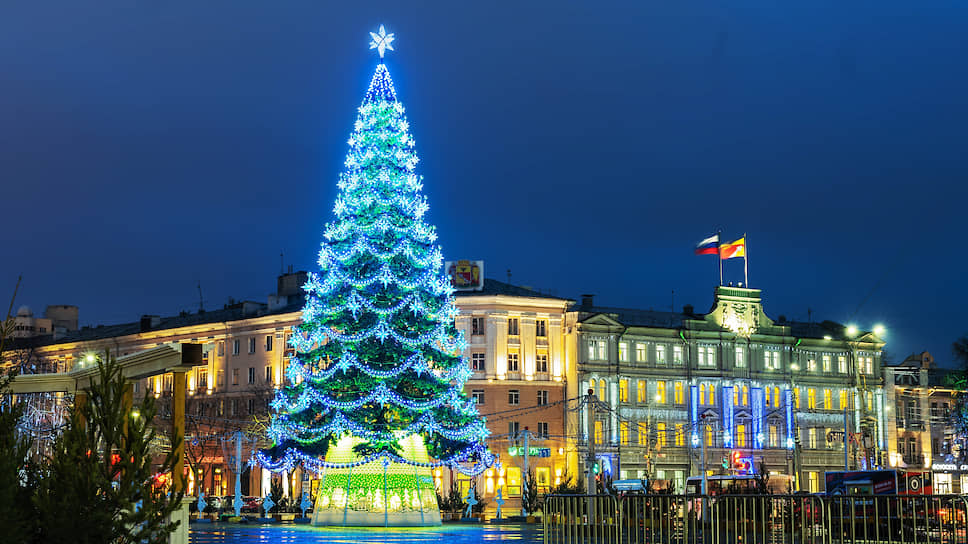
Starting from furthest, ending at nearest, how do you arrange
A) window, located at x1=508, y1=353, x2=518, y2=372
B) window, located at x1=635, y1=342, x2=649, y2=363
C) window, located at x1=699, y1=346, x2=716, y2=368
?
window, located at x1=699, y1=346, x2=716, y2=368, window, located at x1=635, y1=342, x2=649, y2=363, window, located at x1=508, y1=353, x2=518, y2=372

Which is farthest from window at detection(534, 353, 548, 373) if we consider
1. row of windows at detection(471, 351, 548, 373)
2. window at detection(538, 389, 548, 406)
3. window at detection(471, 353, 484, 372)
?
window at detection(471, 353, 484, 372)

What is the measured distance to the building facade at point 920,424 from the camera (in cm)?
10594

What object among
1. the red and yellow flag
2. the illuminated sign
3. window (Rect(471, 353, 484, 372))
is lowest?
the illuminated sign

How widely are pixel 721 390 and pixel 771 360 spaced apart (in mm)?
5827

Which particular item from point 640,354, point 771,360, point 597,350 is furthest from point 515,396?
point 771,360

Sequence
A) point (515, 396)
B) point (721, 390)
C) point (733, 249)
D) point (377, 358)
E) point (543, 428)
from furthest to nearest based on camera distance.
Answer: point (721, 390)
point (543, 428)
point (515, 396)
point (733, 249)
point (377, 358)

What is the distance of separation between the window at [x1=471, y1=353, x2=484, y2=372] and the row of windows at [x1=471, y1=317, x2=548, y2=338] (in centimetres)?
152

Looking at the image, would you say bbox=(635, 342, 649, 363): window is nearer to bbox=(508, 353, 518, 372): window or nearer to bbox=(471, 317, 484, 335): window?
bbox=(508, 353, 518, 372): window

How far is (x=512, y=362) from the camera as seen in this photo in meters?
90.9

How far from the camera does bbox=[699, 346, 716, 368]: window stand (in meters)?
97.1

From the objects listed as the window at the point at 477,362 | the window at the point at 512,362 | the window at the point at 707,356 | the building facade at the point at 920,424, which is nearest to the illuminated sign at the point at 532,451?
the window at the point at 512,362

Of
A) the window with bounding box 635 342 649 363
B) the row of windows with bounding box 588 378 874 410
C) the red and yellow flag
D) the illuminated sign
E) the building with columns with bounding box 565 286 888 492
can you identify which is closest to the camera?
the illuminated sign

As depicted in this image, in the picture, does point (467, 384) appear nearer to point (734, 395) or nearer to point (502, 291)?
point (502, 291)

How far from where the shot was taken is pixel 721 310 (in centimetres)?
9850
